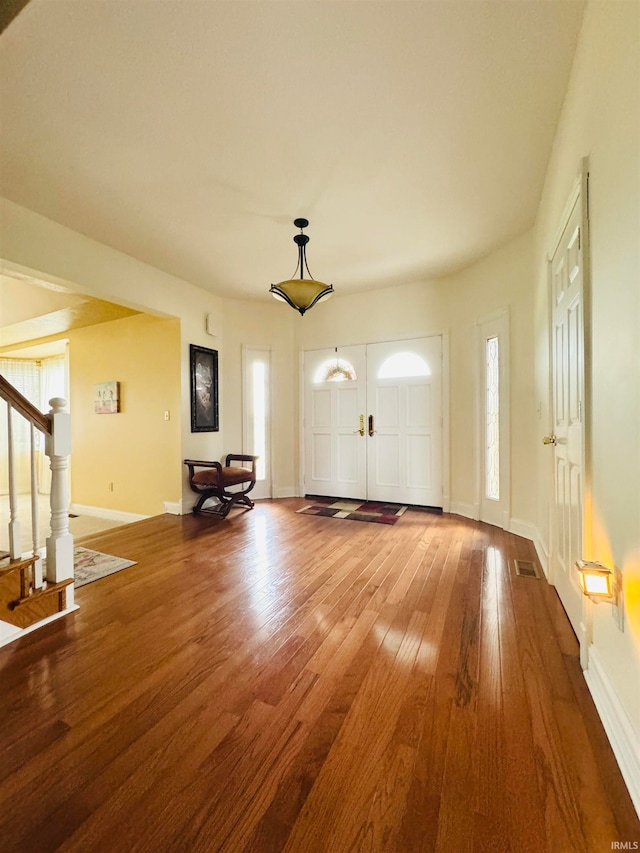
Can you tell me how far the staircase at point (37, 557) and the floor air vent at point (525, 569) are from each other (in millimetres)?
2894

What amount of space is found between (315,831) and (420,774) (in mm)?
351

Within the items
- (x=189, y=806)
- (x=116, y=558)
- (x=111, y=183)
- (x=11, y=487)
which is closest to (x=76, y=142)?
(x=111, y=183)

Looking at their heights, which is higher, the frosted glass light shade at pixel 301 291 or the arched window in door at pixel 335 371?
the frosted glass light shade at pixel 301 291

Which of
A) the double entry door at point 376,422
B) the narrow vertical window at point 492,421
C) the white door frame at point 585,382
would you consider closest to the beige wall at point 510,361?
the narrow vertical window at point 492,421

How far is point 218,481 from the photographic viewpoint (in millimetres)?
3969

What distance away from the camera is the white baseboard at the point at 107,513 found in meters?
4.48

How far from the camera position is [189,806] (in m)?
0.98

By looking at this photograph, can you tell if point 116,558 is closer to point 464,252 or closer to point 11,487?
point 11,487

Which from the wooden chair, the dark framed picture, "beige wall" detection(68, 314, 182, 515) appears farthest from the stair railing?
the dark framed picture

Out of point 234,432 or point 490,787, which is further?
point 234,432

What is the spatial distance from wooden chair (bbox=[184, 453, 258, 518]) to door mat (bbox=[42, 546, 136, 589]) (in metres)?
1.29

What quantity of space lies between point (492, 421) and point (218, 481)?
3.03 m

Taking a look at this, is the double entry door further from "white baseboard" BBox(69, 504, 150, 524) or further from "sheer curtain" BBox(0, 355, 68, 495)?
"sheer curtain" BBox(0, 355, 68, 495)

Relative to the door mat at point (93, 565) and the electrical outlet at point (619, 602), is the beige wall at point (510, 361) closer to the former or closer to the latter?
the electrical outlet at point (619, 602)
